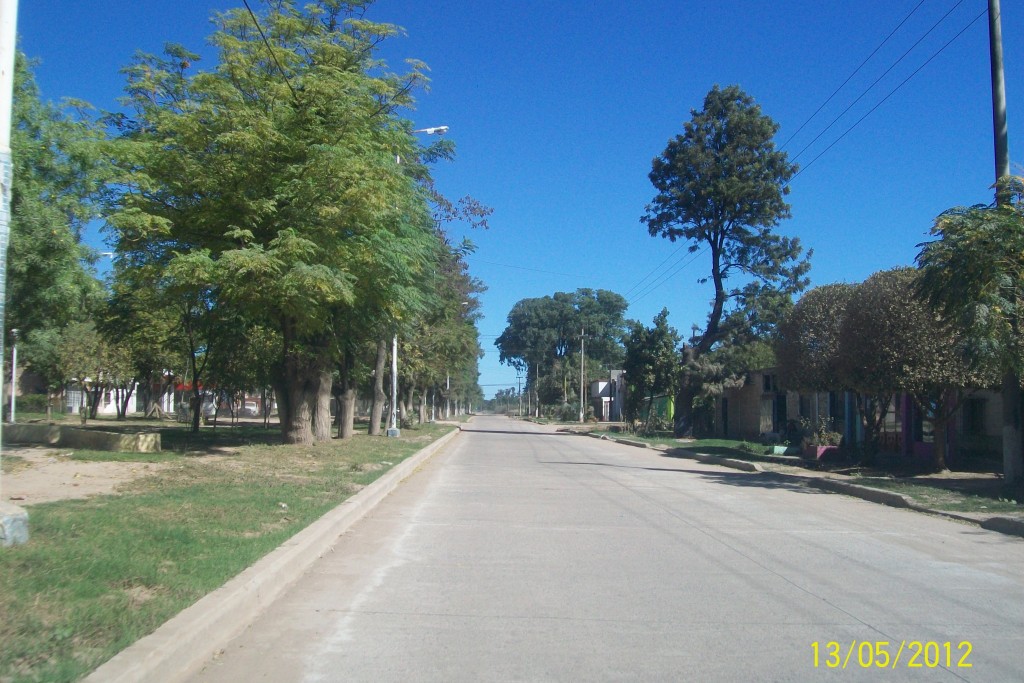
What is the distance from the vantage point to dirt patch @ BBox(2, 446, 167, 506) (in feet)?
36.9

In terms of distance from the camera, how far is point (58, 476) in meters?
13.4

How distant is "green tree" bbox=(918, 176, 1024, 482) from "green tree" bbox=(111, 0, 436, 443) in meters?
11.3

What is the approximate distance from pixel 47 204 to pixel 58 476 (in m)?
4.79

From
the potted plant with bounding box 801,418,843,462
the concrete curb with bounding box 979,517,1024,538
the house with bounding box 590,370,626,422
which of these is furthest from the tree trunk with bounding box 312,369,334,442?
the house with bounding box 590,370,626,422

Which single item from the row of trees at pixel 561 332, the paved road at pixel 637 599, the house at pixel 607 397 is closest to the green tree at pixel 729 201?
the paved road at pixel 637 599

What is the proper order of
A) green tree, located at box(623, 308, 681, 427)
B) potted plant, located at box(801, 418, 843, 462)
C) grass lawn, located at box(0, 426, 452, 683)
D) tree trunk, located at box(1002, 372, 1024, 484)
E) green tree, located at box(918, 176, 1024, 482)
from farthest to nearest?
green tree, located at box(623, 308, 681, 427) → potted plant, located at box(801, 418, 843, 462) → tree trunk, located at box(1002, 372, 1024, 484) → green tree, located at box(918, 176, 1024, 482) → grass lawn, located at box(0, 426, 452, 683)

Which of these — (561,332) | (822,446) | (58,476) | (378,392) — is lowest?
(58,476)

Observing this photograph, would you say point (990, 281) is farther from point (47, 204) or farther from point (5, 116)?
point (47, 204)

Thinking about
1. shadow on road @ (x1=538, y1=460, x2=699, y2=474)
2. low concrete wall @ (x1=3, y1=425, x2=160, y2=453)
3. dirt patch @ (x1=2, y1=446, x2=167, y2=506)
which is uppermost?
low concrete wall @ (x1=3, y1=425, x2=160, y2=453)

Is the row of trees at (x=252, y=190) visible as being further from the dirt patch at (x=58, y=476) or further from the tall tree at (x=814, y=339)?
the tall tree at (x=814, y=339)

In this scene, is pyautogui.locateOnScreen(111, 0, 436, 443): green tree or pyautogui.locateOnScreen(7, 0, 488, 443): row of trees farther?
pyautogui.locateOnScreen(111, 0, 436, 443): green tree

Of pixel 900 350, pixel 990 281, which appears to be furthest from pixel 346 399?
pixel 990 281

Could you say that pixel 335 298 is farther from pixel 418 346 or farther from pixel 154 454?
pixel 418 346

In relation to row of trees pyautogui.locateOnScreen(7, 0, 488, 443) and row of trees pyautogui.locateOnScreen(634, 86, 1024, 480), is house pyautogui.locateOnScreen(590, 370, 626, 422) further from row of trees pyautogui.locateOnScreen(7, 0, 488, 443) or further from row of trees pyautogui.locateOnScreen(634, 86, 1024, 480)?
row of trees pyautogui.locateOnScreen(7, 0, 488, 443)
